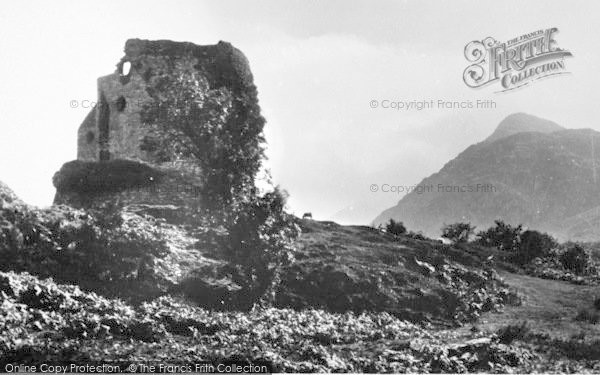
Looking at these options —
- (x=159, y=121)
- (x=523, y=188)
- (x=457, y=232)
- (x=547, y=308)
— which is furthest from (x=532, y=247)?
(x=523, y=188)

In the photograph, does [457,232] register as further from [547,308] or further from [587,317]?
[587,317]

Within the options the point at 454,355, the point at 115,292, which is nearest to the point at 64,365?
the point at 115,292

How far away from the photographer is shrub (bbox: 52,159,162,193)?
16.2 metres

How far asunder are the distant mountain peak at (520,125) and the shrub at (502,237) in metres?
104

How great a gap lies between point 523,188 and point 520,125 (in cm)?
4145

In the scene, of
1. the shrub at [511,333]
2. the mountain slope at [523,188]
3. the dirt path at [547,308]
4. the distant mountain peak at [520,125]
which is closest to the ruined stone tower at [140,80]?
the shrub at [511,333]

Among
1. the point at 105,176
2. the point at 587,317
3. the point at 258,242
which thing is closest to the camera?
the point at 258,242

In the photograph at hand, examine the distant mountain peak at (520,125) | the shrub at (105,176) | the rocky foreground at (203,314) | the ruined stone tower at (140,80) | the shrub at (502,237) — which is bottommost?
the rocky foreground at (203,314)

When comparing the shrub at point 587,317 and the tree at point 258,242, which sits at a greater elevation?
the tree at point 258,242

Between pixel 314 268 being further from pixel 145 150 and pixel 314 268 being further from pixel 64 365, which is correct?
pixel 64 365

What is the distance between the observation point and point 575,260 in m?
28.5

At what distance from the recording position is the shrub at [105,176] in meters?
16.2

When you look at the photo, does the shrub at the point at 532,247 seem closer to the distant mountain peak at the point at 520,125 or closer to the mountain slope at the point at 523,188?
the mountain slope at the point at 523,188

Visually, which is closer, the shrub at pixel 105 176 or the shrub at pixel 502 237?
the shrub at pixel 105 176
